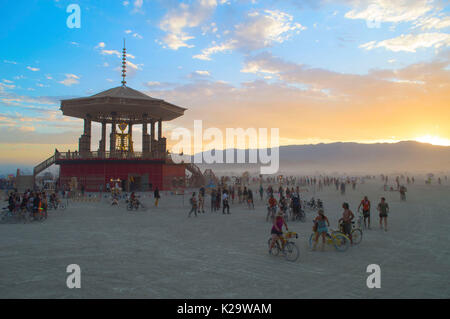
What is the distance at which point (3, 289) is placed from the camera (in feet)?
23.2

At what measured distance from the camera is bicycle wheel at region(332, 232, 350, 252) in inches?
426

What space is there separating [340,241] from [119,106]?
3249 cm

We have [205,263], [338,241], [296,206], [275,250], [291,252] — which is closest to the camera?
[205,263]

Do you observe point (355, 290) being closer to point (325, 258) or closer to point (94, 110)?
point (325, 258)

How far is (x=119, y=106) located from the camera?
3709 cm

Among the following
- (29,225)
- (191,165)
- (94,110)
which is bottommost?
(29,225)

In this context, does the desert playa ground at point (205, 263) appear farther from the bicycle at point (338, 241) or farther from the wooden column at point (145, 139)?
the wooden column at point (145, 139)

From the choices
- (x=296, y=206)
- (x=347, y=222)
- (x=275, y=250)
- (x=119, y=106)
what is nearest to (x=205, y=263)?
(x=275, y=250)

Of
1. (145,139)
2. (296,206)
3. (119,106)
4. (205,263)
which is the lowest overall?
(205,263)

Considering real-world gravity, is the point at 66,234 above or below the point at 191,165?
below

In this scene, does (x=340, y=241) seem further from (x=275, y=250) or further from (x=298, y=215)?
(x=298, y=215)
